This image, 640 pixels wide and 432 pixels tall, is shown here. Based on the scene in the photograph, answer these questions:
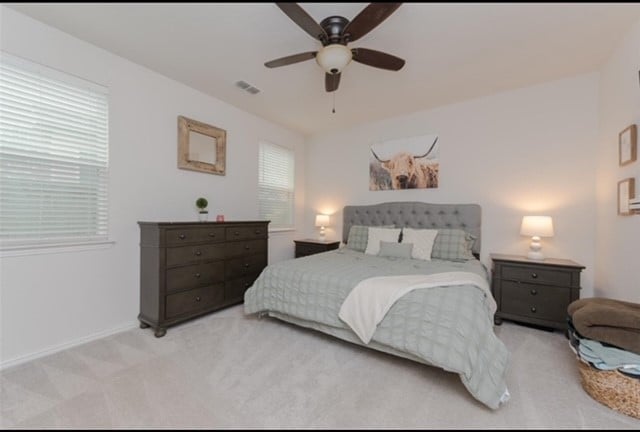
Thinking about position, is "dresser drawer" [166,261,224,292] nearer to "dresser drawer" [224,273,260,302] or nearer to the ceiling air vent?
"dresser drawer" [224,273,260,302]

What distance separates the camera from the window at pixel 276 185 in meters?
4.36

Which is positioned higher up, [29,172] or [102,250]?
[29,172]

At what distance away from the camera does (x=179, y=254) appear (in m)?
2.73

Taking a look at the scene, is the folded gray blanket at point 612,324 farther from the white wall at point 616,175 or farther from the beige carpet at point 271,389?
the white wall at point 616,175

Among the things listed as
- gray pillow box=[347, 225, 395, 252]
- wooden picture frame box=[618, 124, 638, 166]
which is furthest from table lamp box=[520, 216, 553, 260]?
gray pillow box=[347, 225, 395, 252]

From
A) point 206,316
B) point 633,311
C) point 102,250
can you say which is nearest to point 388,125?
point 633,311

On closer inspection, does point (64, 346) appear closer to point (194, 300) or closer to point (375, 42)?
point (194, 300)

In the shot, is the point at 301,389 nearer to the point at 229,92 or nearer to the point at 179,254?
the point at 179,254

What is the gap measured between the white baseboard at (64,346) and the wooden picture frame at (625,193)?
4671mm

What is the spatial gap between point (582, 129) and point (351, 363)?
3.50 meters

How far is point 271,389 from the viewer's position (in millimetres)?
1812

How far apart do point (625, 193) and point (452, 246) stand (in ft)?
4.91

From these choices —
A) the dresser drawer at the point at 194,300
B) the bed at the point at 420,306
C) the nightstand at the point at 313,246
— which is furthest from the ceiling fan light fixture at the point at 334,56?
the nightstand at the point at 313,246

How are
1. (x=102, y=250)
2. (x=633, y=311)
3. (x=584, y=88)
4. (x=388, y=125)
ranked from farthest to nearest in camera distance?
(x=388, y=125) < (x=584, y=88) < (x=102, y=250) < (x=633, y=311)
